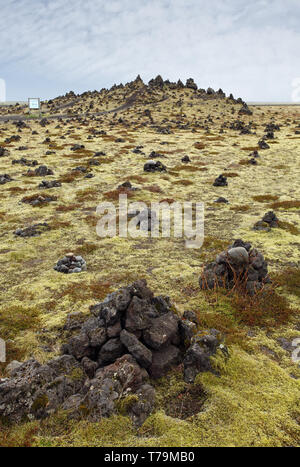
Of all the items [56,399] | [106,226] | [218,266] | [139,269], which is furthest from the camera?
[106,226]

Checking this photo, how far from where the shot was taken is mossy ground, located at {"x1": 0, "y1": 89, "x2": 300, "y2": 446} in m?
5.14

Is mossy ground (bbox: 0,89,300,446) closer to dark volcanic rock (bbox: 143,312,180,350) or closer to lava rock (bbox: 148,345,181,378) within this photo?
lava rock (bbox: 148,345,181,378)

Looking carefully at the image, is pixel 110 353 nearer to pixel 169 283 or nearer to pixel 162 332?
pixel 162 332

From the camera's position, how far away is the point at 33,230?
16531 mm

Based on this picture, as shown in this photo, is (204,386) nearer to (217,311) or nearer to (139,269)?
(217,311)

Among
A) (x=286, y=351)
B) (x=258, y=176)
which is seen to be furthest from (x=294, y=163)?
(x=286, y=351)

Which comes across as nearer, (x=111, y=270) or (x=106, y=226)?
(x=111, y=270)

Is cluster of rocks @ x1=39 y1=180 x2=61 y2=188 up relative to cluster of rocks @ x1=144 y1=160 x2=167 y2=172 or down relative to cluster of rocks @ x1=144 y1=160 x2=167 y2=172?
down

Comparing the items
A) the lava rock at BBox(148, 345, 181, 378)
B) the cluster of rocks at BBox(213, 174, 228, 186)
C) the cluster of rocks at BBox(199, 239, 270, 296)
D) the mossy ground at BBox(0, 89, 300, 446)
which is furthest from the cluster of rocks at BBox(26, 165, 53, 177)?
the lava rock at BBox(148, 345, 181, 378)

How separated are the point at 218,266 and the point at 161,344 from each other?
4885 mm

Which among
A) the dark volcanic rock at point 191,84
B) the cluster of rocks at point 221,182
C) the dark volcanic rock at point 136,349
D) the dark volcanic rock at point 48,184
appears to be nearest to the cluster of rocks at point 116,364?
the dark volcanic rock at point 136,349

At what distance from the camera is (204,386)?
6129 mm
